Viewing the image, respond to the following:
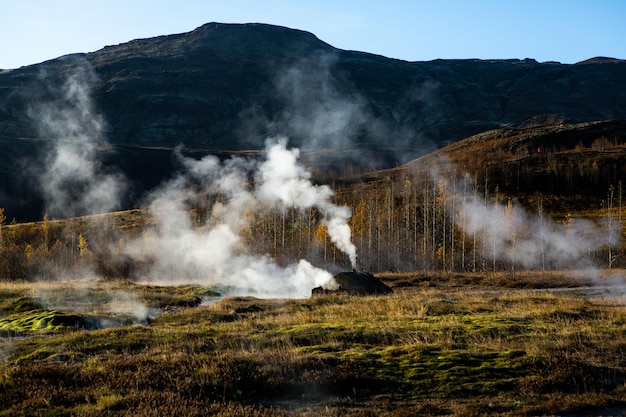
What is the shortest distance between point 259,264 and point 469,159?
9794cm

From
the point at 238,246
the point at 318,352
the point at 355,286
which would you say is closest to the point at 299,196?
the point at 238,246

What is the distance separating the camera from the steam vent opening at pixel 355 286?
151 feet

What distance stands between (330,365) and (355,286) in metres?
31.1

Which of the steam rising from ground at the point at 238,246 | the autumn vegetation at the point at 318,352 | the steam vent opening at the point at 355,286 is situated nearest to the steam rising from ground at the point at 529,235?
the autumn vegetation at the point at 318,352

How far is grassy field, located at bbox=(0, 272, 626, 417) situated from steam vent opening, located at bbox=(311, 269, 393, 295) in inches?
602

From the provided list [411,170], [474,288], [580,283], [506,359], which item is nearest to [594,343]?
[506,359]

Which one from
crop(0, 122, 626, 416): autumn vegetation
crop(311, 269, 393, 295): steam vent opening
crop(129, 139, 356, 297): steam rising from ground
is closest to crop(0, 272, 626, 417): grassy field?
crop(0, 122, 626, 416): autumn vegetation

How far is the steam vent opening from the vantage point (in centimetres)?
4588

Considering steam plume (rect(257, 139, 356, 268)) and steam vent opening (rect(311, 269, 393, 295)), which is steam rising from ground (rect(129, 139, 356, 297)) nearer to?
steam plume (rect(257, 139, 356, 268))

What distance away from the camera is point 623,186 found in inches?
4697

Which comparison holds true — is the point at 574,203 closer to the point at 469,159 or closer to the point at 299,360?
the point at 469,159

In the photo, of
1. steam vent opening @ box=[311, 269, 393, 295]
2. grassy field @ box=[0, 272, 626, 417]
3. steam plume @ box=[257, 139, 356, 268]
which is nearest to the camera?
grassy field @ box=[0, 272, 626, 417]

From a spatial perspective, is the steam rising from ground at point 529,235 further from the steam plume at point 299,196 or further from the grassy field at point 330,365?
the grassy field at point 330,365

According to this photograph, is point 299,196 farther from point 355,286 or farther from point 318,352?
point 318,352
